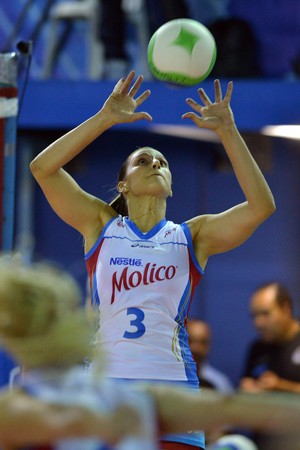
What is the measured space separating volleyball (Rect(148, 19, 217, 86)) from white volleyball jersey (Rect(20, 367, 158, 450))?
8.78ft

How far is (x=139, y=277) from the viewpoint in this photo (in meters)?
4.61

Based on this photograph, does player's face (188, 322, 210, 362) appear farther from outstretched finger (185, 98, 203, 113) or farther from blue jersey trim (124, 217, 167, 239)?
outstretched finger (185, 98, 203, 113)

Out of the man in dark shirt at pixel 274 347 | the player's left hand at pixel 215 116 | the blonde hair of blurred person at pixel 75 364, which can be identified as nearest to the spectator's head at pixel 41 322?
the blonde hair of blurred person at pixel 75 364

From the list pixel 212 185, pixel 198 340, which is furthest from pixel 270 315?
pixel 212 185

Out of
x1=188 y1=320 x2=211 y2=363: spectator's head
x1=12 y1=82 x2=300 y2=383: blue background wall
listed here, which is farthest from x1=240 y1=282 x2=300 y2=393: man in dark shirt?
x1=12 y1=82 x2=300 y2=383: blue background wall

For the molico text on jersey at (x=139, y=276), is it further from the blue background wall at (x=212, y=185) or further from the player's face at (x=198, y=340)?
the blue background wall at (x=212, y=185)

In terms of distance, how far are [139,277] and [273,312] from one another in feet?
10.1

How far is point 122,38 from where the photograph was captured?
9.23 meters

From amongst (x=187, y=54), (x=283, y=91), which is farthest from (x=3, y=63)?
(x=283, y=91)

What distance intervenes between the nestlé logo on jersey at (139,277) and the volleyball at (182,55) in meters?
1.08

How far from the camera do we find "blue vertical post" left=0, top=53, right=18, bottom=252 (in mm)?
5527

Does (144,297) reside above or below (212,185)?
below

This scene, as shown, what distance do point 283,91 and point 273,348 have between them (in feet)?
7.18

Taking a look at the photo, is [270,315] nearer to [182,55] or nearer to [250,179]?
[182,55]
